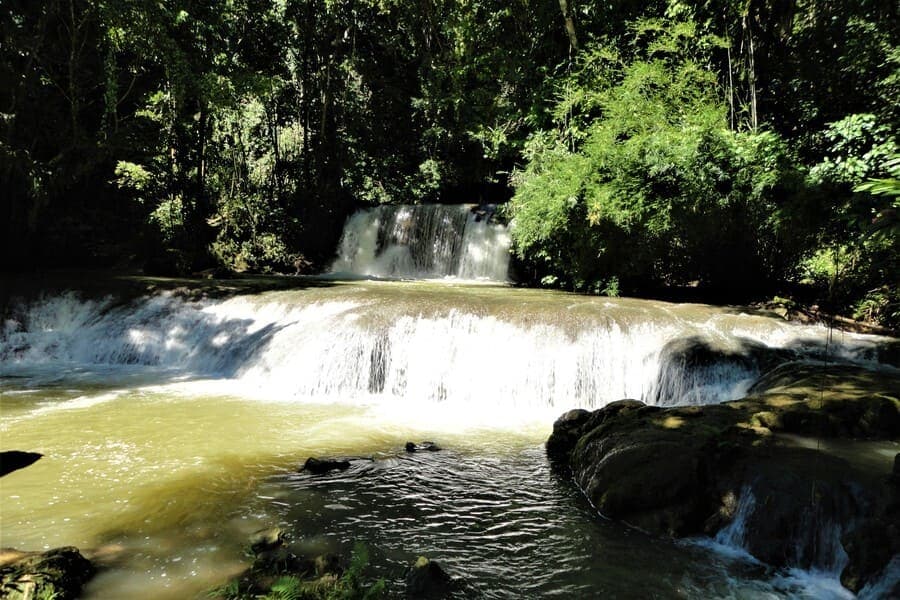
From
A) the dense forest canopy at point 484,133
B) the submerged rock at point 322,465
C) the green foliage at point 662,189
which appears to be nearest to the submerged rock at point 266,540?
the submerged rock at point 322,465

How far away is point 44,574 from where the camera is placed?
3623 millimetres

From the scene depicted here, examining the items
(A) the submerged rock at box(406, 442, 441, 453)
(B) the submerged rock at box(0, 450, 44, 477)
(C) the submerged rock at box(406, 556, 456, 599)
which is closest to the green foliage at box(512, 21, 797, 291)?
(A) the submerged rock at box(406, 442, 441, 453)

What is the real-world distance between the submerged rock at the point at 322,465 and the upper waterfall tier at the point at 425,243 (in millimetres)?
12522

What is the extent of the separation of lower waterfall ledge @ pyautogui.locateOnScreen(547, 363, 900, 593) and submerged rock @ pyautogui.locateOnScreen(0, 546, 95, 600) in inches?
164

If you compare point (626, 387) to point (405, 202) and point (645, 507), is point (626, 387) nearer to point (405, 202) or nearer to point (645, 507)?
point (645, 507)

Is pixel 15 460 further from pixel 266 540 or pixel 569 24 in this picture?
pixel 569 24

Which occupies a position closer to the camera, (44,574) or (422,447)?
(44,574)

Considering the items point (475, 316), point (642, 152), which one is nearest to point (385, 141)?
point (642, 152)

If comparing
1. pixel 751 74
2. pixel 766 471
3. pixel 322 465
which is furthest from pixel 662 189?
pixel 322 465

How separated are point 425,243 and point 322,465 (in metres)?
14.2

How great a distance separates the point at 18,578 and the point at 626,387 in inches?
309

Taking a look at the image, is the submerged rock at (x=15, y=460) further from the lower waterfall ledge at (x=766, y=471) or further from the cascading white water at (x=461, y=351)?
the lower waterfall ledge at (x=766, y=471)

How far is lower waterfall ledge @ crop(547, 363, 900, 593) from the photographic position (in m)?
4.36

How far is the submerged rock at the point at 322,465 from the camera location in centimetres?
609
